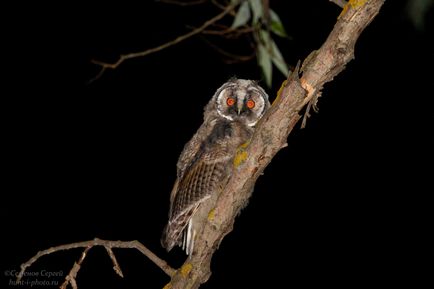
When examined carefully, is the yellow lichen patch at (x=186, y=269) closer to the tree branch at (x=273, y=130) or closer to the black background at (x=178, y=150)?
the tree branch at (x=273, y=130)

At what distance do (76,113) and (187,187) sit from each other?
259 inches

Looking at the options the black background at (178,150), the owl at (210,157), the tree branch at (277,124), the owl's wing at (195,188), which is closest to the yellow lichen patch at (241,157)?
the tree branch at (277,124)

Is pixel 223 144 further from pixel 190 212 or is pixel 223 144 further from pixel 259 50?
pixel 259 50

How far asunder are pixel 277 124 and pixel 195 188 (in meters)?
0.98

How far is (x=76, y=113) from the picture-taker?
877 centimetres

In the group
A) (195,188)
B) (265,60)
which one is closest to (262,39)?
(265,60)

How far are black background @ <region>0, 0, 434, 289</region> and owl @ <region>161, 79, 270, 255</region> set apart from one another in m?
3.77

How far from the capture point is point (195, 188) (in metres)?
2.52

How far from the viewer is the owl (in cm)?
252

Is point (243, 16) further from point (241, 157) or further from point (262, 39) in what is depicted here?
point (241, 157)

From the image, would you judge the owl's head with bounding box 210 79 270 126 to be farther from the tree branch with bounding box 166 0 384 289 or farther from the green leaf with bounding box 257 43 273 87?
the tree branch with bounding box 166 0 384 289

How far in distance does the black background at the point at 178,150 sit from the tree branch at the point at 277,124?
4.95m

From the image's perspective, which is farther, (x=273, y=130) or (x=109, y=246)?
(x=109, y=246)

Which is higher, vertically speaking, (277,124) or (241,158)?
(277,124)
